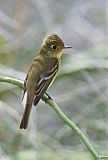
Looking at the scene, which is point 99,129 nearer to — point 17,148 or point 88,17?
point 17,148

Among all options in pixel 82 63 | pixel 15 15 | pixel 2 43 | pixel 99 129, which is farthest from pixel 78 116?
pixel 15 15

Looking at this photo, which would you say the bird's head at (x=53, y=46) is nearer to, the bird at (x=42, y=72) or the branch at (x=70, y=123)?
the bird at (x=42, y=72)

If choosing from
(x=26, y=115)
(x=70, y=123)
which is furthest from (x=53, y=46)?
(x=70, y=123)

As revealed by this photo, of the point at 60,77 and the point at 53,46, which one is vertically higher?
the point at 53,46

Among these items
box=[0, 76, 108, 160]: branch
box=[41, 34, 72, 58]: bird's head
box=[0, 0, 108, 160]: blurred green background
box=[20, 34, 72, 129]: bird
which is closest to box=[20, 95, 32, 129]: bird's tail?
box=[20, 34, 72, 129]: bird

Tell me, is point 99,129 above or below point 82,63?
below

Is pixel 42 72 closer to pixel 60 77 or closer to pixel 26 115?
pixel 26 115
